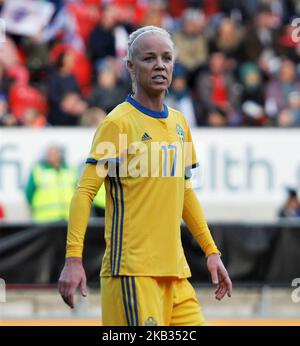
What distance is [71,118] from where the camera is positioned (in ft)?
50.1

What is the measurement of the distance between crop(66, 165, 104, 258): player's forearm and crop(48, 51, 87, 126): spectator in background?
9.38m

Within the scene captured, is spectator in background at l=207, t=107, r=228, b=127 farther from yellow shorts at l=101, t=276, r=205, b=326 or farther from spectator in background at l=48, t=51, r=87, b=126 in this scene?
yellow shorts at l=101, t=276, r=205, b=326

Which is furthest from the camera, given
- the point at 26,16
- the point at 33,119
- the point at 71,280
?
the point at 26,16

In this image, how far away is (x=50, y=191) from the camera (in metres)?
13.8

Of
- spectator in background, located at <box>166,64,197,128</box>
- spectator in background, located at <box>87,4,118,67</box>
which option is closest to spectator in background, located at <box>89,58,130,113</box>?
spectator in background, located at <box>87,4,118,67</box>

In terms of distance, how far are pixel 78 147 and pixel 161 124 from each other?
28.5ft

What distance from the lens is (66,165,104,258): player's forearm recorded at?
5750 millimetres

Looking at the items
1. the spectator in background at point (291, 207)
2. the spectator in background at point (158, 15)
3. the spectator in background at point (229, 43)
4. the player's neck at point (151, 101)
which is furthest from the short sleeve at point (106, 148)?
the spectator in background at point (229, 43)

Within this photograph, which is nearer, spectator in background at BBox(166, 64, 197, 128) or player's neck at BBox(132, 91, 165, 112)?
player's neck at BBox(132, 91, 165, 112)

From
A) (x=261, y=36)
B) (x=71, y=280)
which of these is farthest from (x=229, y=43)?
(x=71, y=280)

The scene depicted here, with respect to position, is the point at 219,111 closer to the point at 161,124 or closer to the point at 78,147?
the point at 78,147

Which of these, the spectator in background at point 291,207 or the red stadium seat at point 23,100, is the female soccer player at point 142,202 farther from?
the red stadium seat at point 23,100

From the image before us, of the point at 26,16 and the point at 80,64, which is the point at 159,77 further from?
the point at 26,16

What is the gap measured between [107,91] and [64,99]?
0.61 metres
